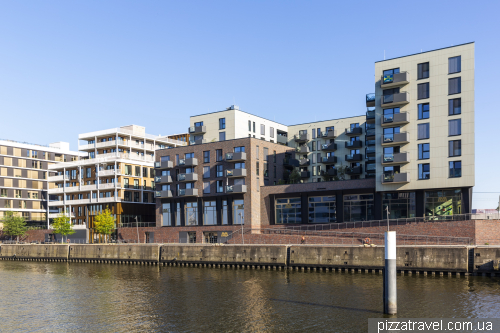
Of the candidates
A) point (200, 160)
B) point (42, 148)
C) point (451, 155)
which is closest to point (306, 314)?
point (451, 155)

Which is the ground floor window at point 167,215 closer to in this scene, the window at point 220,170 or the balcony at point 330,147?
the window at point 220,170

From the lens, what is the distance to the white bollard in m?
32.2

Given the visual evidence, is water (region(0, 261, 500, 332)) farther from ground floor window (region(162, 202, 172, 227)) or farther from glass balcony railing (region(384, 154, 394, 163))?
ground floor window (region(162, 202, 172, 227))

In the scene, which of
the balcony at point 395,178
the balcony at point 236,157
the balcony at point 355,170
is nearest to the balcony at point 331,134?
the balcony at point 355,170

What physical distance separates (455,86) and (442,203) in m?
17.0

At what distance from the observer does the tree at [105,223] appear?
100250 mm

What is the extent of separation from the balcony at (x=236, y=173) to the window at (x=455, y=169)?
112ft

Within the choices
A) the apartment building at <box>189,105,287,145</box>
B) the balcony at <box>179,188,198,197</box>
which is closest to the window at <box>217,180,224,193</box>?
the balcony at <box>179,188,198,197</box>

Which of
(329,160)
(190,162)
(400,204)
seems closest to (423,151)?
(400,204)

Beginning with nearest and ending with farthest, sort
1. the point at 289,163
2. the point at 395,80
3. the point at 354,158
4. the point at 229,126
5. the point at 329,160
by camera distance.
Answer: the point at 395,80 → the point at 289,163 → the point at 229,126 → the point at 354,158 → the point at 329,160

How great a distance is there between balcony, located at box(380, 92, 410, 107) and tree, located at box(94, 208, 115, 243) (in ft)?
196

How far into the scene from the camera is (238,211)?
87.1m

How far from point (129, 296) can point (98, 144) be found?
75943mm

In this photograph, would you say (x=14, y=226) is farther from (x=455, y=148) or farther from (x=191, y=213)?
(x=455, y=148)
